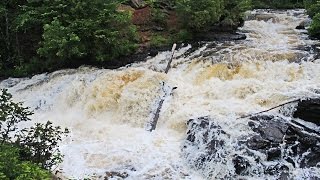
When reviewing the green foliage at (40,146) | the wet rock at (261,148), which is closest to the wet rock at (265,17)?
the wet rock at (261,148)

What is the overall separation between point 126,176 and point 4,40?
8195 mm

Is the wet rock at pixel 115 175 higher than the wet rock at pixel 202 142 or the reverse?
the reverse

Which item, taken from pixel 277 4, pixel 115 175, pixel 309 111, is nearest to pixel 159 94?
pixel 115 175

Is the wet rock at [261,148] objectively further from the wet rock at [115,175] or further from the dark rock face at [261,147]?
the wet rock at [115,175]

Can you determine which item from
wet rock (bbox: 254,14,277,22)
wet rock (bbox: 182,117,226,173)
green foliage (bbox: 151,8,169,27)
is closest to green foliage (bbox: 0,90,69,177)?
wet rock (bbox: 182,117,226,173)

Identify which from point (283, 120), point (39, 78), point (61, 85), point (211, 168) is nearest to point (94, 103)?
point (61, 85)

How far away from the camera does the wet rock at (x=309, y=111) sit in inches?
356

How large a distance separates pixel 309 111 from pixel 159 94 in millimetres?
3657

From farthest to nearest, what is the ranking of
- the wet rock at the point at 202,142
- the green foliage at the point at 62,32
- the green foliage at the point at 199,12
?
the green foliage at the point at 199,12
the green foliage at the point at 62,32
the wet rock at the point at 202,142

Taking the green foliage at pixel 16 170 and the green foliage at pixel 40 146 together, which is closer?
the green foliage at pixel 16 170

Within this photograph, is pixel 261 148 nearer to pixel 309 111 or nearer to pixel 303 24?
pixel 309 111

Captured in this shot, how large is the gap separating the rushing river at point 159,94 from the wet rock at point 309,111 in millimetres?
510

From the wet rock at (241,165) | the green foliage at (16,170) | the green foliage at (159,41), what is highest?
the green foliage at (16,170)

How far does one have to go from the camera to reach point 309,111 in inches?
359
